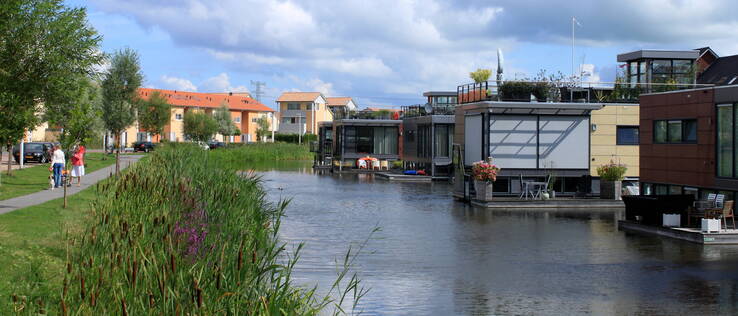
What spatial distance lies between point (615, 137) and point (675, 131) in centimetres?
751

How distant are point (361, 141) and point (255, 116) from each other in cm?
6619

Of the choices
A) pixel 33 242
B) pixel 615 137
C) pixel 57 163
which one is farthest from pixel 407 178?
pixel 33 242

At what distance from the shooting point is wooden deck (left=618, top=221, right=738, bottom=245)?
17125mm

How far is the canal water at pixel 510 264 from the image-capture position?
1083cm

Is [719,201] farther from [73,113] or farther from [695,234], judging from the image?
[73,113]

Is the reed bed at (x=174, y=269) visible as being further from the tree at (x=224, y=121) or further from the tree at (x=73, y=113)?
the tree at (x=224, y=121)

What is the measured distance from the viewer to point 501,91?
98.2 feet

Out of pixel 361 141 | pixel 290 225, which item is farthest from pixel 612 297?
pixel 361 141

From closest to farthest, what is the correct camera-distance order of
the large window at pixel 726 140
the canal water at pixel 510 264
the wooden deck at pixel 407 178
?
1. the canal water at pixel 510 264
2. the large window at pixel 726 140
3. the wooden deck at pixel 407 178

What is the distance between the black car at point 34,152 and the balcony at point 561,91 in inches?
1042

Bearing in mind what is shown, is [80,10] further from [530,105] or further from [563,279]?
[530,105]

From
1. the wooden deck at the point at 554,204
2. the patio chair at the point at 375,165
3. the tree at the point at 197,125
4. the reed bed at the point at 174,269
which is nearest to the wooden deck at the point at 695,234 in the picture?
the wooden deck at the point at 554,204

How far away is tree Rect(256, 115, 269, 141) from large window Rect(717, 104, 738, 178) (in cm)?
8844

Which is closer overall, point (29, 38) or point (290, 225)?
point (29, 38)
